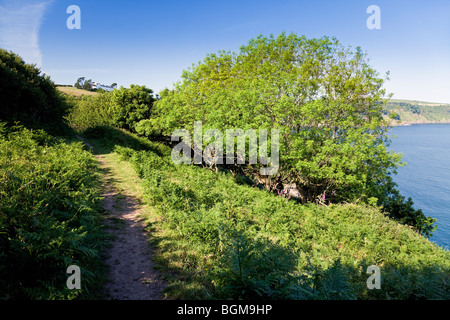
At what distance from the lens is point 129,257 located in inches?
262

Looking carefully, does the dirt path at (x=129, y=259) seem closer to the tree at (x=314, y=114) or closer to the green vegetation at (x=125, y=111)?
the tree at (x=314, y=114)

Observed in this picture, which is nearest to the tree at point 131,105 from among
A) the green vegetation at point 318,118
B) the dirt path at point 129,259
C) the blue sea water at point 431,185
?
the green vegetation at point 318,118

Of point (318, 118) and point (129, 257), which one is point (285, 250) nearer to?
point (129, 257)

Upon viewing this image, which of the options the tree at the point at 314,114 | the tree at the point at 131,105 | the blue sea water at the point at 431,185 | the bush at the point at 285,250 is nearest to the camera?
the bush at the point at 285,250

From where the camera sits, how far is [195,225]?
789cm

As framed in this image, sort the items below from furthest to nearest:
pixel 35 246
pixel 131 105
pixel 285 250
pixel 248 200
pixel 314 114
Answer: pixel 131 105
pixel 314 114
pixel 248 200
pixel 285 250
pixel 35 246

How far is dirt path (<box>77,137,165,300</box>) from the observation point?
5.25 metres

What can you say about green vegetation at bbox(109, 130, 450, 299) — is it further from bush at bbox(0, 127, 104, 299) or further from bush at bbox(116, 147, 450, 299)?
bush at bbox(0, 127, 104, 299)

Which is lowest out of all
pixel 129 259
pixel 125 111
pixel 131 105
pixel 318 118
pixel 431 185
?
pixel 431 185

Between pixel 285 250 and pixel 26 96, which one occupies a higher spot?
pixel 26 96

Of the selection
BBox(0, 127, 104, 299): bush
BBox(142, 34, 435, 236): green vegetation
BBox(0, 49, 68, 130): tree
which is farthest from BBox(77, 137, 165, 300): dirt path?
BBox(0, 49, 68, 130): tree

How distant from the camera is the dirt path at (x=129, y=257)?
525 cm

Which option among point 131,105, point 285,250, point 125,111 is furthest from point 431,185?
point 125,111
